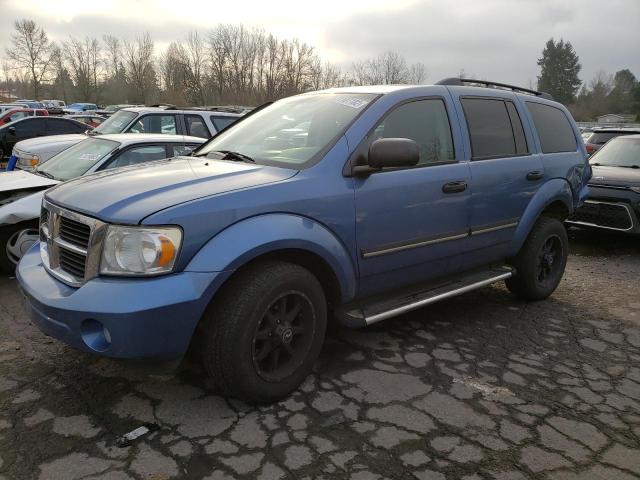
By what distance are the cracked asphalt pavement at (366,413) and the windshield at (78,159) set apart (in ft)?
7.04

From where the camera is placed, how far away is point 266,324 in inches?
113

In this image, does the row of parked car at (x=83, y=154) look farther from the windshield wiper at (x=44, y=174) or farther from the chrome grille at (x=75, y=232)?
the chrome grille at (x=75, y=232)

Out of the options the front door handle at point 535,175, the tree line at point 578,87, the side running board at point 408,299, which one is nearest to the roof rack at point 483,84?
the front door handle at point 535,175

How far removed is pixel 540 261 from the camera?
482 cm

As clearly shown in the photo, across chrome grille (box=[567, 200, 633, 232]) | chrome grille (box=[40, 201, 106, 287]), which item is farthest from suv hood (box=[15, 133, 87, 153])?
chrome grille (box=[567, 200, 633, 232])

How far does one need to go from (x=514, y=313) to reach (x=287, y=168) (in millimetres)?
2712

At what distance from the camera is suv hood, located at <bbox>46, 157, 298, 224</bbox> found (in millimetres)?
2596

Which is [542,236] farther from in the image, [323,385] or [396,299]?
[323,385]

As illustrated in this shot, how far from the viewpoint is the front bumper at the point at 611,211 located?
22.5 ft

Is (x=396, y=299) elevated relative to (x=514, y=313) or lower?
elevated

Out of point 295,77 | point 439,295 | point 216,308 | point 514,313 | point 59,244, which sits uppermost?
point 295,77

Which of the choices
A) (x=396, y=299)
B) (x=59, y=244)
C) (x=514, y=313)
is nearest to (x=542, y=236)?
(x=514, y=313)

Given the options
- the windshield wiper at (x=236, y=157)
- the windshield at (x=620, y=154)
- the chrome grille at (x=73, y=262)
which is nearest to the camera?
the chrome grille at (x=73, y=262)

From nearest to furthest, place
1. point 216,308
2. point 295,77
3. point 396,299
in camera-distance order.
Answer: point 216,308 → point 396,299 → point 295,77
